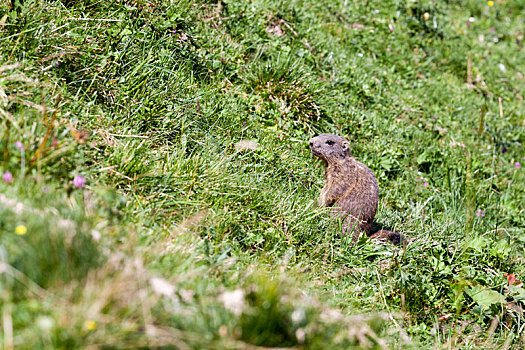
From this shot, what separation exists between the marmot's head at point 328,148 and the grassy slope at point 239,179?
200 millimetres

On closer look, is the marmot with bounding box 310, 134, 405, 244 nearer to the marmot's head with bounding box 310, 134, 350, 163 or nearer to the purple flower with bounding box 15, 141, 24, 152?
the marmot's head with bounding box 310, 134, 350, 163

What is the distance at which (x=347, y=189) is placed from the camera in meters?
4.95

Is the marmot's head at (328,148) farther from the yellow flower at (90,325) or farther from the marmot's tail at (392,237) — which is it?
the yellow flower at (90,325)

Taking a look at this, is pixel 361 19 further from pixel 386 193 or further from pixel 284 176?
pixel 284 176

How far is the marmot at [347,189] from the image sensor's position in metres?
4.70

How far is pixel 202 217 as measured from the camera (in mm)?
3686

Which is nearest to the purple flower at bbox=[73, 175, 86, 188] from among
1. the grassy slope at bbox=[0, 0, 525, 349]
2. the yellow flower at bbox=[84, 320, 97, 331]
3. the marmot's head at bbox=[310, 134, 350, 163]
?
the grassy slope at bbox=[0, 0, 525, 349]

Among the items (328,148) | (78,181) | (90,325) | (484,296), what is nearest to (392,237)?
(484,296)

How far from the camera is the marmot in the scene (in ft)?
15.4

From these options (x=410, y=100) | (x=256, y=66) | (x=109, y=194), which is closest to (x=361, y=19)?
(x=410, y=100)

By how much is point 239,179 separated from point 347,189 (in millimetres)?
1230

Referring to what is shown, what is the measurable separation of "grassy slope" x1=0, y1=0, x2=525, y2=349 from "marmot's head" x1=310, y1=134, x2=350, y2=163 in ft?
0.66

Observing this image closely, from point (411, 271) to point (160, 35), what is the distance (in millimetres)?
3331

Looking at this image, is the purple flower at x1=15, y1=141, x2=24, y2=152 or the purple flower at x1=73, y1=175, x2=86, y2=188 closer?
the purple flower at x1=15, y1=141, x2=24, y2=152
